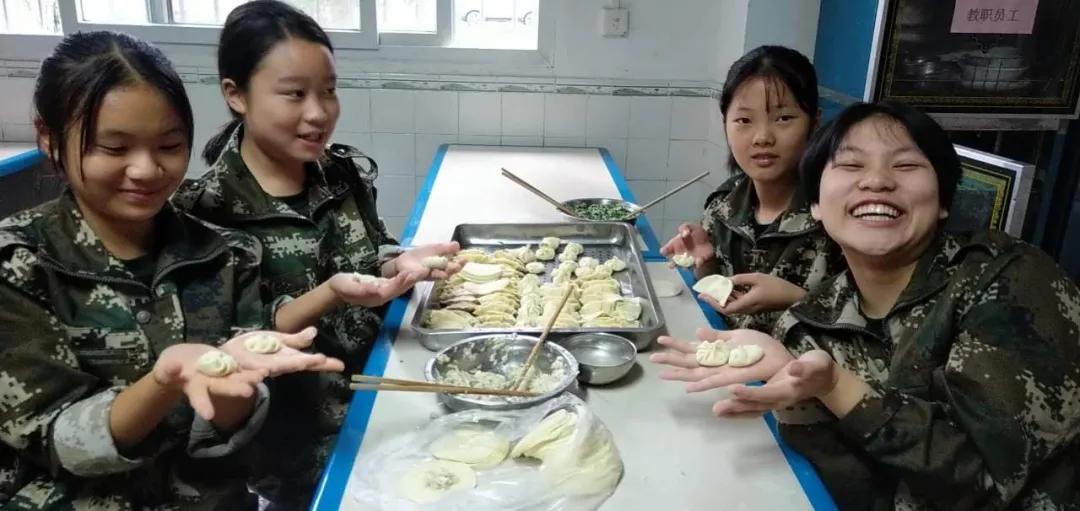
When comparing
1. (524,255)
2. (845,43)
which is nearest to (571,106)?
(845,43)

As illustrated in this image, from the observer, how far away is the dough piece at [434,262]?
1.72 metres

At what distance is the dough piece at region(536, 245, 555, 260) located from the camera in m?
2.21

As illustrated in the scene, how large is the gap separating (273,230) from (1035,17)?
7.73 feet

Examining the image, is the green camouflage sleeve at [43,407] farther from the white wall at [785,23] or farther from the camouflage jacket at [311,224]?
the white wall at [785,23]

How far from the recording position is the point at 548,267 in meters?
2.18

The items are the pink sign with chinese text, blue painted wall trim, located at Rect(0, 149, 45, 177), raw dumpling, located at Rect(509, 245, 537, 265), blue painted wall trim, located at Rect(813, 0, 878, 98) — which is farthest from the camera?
blue painted wall trim, located at Rect(0, 149, 45, 177)

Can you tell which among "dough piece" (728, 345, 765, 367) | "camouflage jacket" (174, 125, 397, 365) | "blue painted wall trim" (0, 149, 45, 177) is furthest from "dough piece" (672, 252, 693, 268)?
"blue painted wall trim" (0, 149, 45, 177)

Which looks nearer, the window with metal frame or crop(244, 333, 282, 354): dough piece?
crop(244, 333, 282, 354): dough piece

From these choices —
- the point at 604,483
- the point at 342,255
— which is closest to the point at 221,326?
the point at 342,255

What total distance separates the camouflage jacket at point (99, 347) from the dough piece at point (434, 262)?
39 cm

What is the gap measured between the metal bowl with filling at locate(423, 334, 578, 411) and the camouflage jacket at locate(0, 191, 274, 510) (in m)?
0.37

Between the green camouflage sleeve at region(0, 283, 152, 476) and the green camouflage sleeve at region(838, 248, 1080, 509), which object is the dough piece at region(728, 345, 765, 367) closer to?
the green camouflage sleeve at region(838, 248, 1080, 509)

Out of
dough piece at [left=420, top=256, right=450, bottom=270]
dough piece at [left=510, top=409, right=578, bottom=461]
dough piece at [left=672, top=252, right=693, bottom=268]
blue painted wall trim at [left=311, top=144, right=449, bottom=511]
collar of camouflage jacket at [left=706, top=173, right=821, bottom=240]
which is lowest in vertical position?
blue painted wall trim at [left=311, top=144, right=449, bottom=511]

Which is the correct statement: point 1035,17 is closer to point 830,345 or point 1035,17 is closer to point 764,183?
point 764,183
